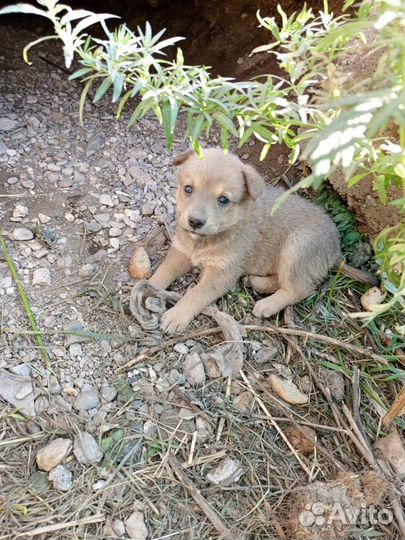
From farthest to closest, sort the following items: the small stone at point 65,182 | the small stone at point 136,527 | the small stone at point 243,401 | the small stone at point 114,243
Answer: the small stone at point 65,182 → the small stone at point 114,243 → the small stone at point 243,401 → the small stone at point 136,527

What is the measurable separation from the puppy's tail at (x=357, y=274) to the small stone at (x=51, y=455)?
6.37ft

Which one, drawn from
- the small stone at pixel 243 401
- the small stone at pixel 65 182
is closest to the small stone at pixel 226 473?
the small stone at pixel 243 401

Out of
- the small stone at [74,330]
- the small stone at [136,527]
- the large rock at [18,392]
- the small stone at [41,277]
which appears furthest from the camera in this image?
the small stone at [41,277]

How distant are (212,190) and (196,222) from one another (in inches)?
9.0

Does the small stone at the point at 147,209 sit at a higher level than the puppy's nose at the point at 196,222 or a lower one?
lower

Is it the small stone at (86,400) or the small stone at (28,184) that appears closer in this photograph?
the small stone at (86,400)

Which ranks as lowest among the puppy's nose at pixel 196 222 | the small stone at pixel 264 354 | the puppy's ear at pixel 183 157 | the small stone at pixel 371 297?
the small stone at pixel 264 354

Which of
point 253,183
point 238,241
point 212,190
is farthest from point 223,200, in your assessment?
point 238,241

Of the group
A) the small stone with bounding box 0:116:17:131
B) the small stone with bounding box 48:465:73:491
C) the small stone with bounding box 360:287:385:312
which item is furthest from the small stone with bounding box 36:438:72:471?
the small stone with bounding box 0:116:17:131

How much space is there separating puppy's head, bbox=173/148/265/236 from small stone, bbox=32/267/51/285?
2.68 ft

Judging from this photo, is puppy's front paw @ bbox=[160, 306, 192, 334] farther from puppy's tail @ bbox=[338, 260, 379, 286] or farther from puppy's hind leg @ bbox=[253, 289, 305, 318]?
puppy's tail @ bbox=[338, 260, 379, 286]

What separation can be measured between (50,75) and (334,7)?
7.14 ft

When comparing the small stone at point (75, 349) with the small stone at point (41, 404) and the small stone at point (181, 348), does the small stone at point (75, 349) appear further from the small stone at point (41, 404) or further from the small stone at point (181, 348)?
the small stone at point (181, 348)

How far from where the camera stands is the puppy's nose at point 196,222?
120 inches
